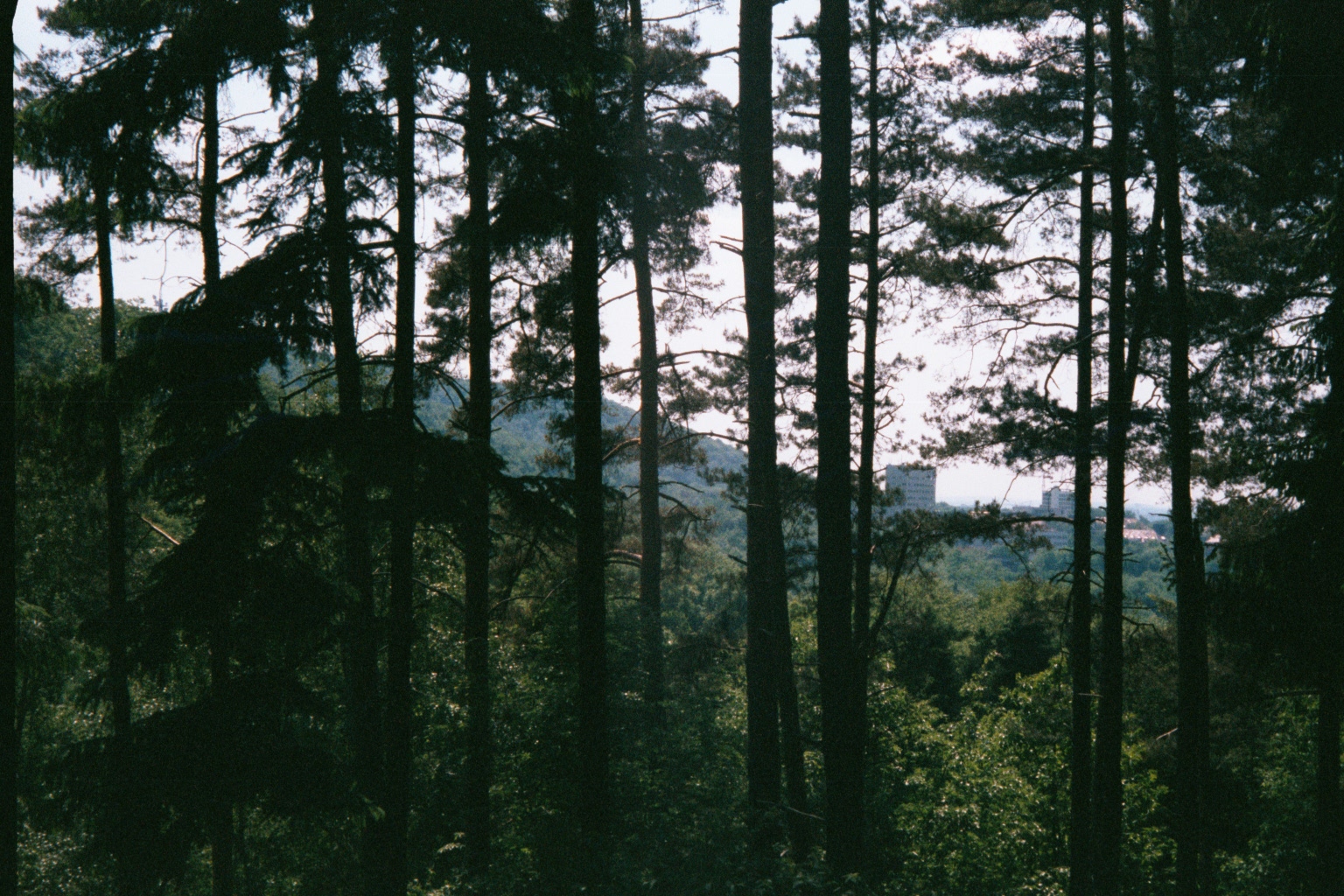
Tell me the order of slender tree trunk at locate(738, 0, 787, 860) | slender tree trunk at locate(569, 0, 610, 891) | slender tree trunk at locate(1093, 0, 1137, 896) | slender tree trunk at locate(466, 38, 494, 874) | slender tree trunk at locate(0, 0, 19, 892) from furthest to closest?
1. slender tree trunk at locate(1093, 0, 1137, 896)
2. slender tree trunk at locate(738, 0, 787, 860)
3. slender tree trunk at locate(466, 38, 494, 874)
4. slender tree trunk at locate(569, 0, 610, 891)
5. slender tree trunk at locate(0, 0, 19, 892)

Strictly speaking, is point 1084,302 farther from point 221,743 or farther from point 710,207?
point 221,743

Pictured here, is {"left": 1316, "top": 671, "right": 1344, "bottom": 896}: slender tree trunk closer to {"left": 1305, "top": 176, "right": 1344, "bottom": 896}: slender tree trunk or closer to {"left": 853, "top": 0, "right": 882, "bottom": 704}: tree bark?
{"left": 1305, "top": 176, "right": 1344, "bottom": 896}: slender tree trunk

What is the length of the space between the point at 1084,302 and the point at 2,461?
41.9ft

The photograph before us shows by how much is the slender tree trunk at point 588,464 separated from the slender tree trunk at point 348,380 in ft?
5.79

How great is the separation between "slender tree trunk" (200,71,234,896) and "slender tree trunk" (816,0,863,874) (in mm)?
5446

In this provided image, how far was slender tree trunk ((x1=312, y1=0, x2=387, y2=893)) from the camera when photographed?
6895 millimetres

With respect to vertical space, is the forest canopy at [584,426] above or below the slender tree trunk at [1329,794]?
above

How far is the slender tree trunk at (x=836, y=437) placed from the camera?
27.6ft

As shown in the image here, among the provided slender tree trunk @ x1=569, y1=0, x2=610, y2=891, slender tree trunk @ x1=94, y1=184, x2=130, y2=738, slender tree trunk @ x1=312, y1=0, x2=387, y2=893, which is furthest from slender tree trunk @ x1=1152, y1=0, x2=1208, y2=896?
slender tree trunk @ x1=94, y1=184, x2=130, y2=738

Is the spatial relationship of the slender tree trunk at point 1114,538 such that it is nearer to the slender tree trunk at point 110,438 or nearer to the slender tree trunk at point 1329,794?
the slender tree trunk at point 1329,794

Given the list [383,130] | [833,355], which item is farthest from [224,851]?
[833,355]

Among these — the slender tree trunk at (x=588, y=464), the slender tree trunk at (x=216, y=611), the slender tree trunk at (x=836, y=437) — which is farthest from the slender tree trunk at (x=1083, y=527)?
the slender tree trunk at (x=216, y=611)

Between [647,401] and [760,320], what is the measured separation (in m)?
5.52

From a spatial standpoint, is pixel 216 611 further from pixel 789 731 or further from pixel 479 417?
pixel 789 731
